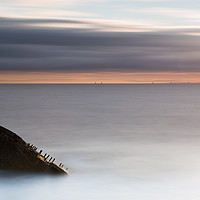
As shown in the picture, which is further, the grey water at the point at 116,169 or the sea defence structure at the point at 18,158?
the grey water at the point at 116,169

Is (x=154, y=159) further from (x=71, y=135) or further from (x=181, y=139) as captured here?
(x=71, y=135)

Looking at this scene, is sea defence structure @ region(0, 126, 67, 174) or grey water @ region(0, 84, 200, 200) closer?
sea defence structure @ region(0, 126, 67, 174)

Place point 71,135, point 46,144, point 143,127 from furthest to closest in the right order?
point 143,127, point 71,135, point 46,144

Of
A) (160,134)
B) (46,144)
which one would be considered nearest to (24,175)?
(46,144)

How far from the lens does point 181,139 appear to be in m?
29.6

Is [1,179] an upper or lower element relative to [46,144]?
lower

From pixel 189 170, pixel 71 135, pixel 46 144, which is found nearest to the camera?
pixel 189 170

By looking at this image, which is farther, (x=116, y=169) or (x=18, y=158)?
(x=116, y=169)

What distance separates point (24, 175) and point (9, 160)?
2.62 feet

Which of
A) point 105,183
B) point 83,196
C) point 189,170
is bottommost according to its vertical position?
point 83,196

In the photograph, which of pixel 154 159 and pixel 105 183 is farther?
pixel 154 159

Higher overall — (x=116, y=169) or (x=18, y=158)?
(x=116, y=169)

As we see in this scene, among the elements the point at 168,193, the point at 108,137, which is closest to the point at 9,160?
the point at 168,193

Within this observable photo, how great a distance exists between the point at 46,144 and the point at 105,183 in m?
10.9
